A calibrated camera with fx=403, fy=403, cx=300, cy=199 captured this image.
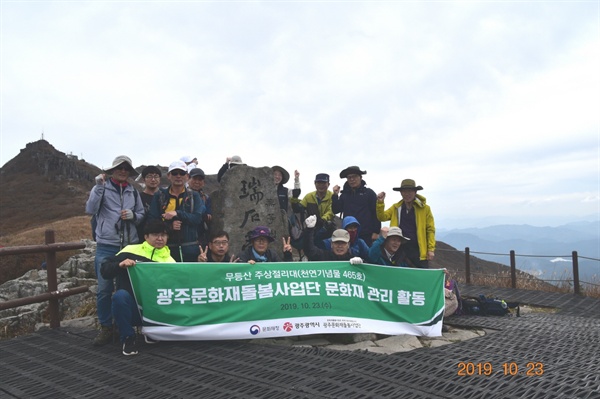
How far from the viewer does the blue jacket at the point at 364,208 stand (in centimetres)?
708

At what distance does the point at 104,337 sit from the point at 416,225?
15.7ft

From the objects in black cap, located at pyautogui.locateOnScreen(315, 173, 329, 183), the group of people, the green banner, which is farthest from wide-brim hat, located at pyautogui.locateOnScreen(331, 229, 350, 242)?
black cap, located at pyautogui.locateOnScreen(315, 173, 329, 183)

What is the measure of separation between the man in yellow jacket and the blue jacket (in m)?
0.55

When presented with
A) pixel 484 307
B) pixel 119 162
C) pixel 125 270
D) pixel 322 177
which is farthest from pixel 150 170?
pixel 484 307

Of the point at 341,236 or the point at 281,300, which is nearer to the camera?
the point at 281,300

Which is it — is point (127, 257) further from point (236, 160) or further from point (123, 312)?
point (236, 160)

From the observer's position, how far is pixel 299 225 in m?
7.53

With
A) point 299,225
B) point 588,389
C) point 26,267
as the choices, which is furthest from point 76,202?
point 588,389

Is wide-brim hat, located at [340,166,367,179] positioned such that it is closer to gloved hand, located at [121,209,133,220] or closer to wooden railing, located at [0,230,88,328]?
gloved hand, located at [121,209,133,220]

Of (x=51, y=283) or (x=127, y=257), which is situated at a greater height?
(x=127, y=257)

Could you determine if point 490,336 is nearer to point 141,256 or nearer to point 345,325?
point 345,325

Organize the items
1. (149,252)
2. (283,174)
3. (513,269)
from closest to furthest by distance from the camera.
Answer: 1. (149,252)
2. (283,174)
3. (513,269)

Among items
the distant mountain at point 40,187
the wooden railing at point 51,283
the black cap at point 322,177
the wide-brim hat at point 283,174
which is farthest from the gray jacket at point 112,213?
the distant mountain at point 40,187

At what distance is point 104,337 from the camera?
512 centimetres
